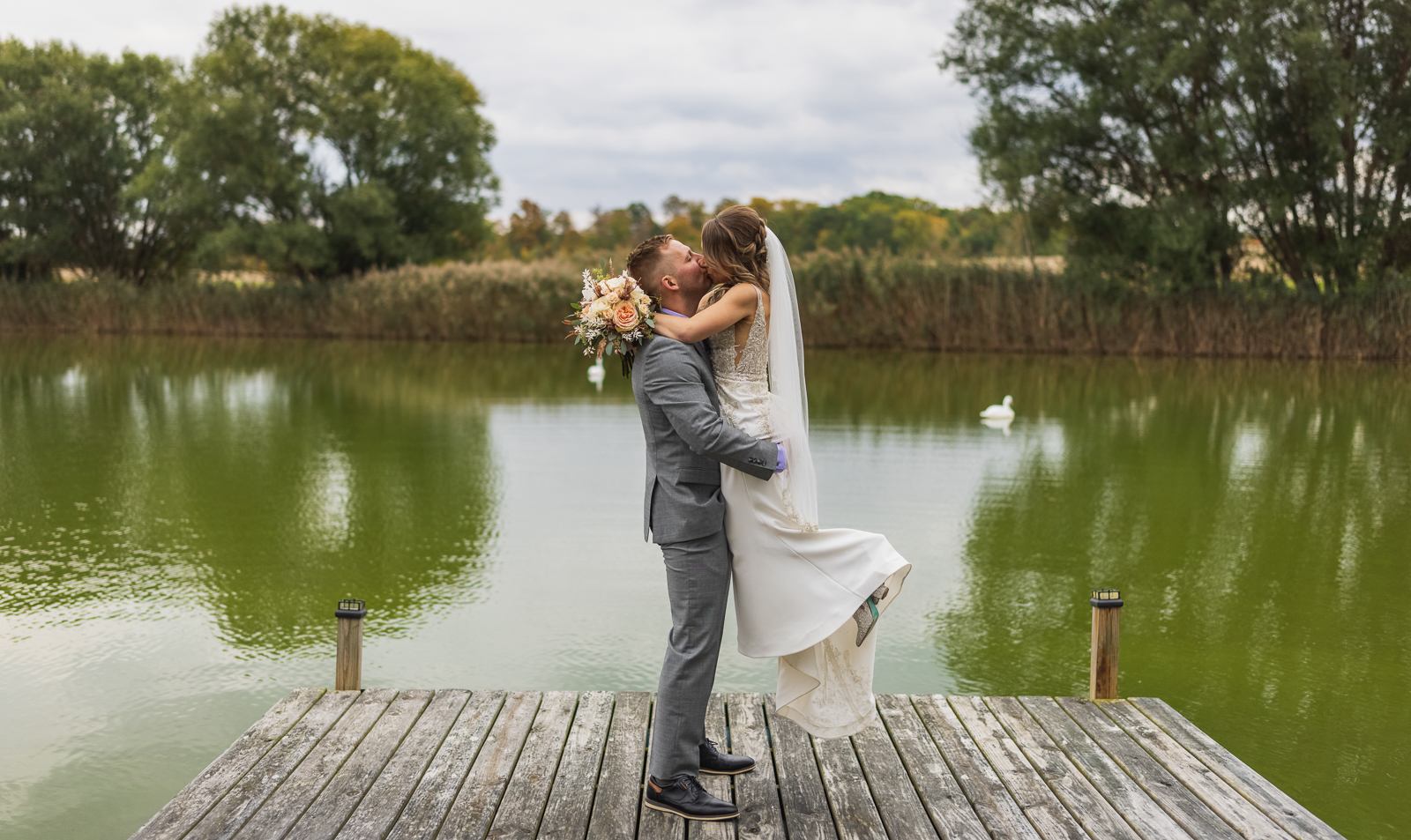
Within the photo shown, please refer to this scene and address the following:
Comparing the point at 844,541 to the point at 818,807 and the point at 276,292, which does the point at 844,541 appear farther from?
the point at 276,292

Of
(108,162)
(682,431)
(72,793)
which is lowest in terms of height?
(72,793)

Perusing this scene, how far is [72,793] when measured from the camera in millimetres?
3830

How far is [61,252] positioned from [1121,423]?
113 feet

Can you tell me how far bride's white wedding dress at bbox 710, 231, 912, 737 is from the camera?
3.31 meters

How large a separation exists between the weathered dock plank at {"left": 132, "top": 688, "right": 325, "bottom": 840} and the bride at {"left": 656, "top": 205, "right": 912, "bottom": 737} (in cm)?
159

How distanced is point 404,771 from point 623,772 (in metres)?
0.67

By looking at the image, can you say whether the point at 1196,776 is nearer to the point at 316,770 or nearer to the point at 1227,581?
the point at 316,770

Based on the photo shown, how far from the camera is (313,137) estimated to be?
108 feet

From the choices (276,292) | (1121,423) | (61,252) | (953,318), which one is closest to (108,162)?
(61,252)

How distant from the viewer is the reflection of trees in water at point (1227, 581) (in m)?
4.64

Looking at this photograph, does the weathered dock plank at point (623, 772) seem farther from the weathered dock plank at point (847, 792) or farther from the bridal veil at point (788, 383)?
the bridal veil at point (788, 383)

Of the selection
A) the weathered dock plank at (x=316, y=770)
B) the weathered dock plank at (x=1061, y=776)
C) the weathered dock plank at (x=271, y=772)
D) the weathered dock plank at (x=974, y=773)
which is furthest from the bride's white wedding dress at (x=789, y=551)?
the weathered dock plank at (x=271, y=772)

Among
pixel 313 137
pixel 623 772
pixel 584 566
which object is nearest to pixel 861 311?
pixel 313 137

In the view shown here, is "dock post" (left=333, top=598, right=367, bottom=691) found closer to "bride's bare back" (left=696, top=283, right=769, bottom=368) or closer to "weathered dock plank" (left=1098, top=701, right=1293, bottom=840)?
"bride's bare back" (left=696, top=283, right=769, bottom=368)
